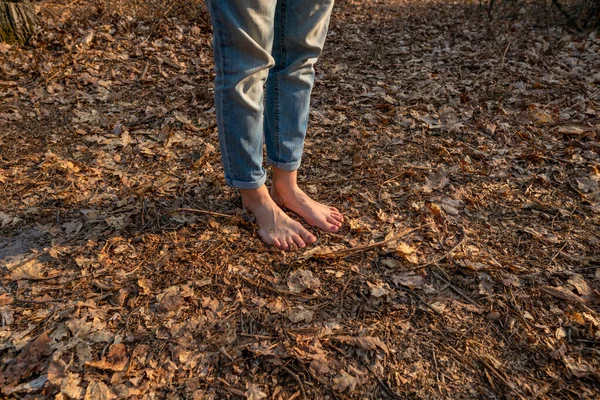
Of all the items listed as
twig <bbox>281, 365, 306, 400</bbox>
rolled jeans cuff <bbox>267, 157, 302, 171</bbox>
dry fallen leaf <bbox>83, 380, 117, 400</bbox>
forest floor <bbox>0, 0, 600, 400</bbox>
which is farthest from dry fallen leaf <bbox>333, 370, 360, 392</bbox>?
rolled jeans cuff <bbox>267, 157, 302, 171</bbox>

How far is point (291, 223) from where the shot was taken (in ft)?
7.60

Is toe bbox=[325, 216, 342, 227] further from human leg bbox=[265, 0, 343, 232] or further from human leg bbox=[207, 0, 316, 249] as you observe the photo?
human leg bbox=[207, 0, 316, 249]

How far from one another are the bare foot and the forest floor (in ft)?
0.38

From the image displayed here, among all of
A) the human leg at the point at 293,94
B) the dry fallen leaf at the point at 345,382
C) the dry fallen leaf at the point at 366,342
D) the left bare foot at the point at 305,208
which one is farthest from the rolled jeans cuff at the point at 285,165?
the dry fallen leaf at the point at 345,382

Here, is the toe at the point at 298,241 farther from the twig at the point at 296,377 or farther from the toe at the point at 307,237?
the twig at the point at 296,377

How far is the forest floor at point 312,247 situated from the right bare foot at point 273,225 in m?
0.06

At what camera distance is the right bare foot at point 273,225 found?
2258 millimetres

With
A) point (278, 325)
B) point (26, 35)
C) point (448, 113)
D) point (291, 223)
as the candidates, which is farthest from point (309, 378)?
point (26, 35)

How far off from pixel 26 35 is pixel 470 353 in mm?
4643

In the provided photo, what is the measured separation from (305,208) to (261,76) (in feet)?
2.68

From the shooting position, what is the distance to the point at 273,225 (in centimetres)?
229

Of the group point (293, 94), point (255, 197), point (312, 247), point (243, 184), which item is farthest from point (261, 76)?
point (312, 247)

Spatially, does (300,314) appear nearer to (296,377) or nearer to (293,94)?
(296,377)

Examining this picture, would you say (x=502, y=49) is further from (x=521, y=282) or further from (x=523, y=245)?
(x=521, y=282)
